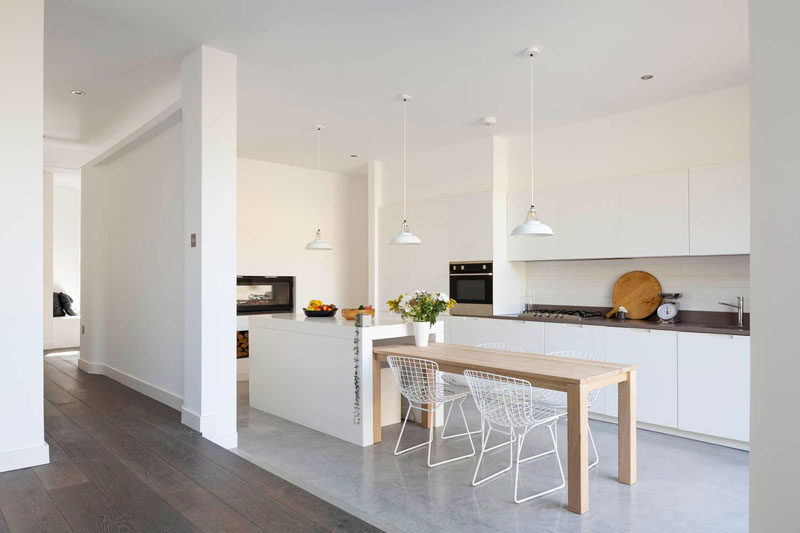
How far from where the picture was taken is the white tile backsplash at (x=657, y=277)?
4.93 m

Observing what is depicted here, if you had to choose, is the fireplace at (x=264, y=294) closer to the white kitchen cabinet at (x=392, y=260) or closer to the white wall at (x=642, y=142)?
the white kitchen cabinet at (x=392, y=260)

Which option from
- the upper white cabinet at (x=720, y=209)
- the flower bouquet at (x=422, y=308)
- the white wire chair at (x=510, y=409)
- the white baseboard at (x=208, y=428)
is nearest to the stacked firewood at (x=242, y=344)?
the white baseboard at (x=208, y=428)

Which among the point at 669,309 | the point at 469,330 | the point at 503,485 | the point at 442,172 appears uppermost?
the point at 442,172

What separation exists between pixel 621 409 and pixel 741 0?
8.46ft

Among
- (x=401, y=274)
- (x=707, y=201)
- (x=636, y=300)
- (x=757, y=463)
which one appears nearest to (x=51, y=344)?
(x=401, y=274)

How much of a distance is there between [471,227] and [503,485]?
134 inches

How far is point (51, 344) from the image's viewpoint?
8656mm

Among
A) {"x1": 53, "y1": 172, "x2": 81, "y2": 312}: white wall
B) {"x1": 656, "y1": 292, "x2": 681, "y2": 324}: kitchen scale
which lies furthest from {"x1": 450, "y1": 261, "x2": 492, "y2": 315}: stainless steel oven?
{"x1": 53, "y1": 172, "x2": 81, "y2": 312}: white wall

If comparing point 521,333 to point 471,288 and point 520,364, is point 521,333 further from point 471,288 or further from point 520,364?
point 520,364

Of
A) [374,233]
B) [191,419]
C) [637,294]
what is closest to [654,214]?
[637,294]

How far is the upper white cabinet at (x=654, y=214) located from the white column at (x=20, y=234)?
15.4 ft

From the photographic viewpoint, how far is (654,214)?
16.5 feet

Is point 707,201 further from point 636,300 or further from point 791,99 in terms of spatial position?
point 791,99

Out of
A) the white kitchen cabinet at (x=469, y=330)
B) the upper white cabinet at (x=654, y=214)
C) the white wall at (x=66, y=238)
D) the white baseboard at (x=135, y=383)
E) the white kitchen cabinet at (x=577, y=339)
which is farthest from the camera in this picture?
the white wall at (x=66, y=238)
